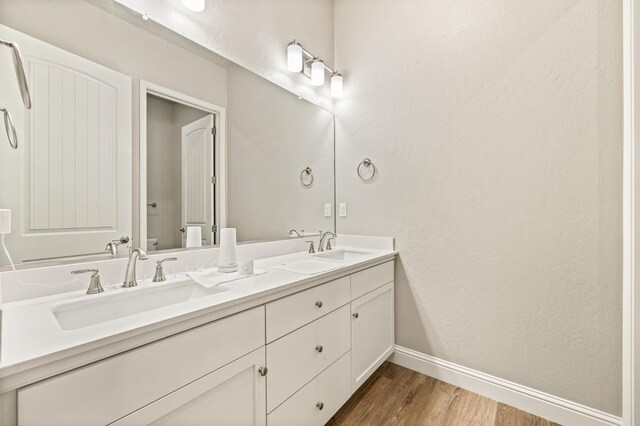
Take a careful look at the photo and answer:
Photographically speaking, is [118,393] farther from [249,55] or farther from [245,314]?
[249,55]

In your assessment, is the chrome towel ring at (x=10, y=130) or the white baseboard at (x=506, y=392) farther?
the white baseboard at (x=506, y=392)

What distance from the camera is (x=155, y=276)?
3.58 feet

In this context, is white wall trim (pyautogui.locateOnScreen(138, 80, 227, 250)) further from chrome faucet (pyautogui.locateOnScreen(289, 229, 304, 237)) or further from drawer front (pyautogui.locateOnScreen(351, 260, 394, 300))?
drawer front (pyautogui.locateOnScreen(351, 260, 394, 300))

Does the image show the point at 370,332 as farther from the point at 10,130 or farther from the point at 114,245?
the point at 10,130

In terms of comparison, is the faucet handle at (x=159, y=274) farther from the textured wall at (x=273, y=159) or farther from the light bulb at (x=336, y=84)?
the light bulb at (x=336, y=84)

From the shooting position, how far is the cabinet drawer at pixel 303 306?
1048 mm

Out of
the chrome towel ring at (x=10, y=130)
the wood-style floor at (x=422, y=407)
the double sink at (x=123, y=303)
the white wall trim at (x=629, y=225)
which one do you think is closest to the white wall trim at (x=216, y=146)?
the double sink at (x=123, y=303)

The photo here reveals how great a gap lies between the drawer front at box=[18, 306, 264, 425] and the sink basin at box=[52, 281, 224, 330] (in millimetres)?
228

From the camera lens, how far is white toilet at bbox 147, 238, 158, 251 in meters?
1.19

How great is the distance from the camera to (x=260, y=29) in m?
1.74

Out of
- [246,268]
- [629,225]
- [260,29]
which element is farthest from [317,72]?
[629,225]

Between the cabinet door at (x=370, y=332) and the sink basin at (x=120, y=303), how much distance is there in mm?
823

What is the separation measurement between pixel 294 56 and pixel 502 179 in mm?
1484

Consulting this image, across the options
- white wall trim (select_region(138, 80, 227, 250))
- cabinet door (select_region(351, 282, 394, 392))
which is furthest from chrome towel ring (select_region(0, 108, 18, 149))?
cabinet door (select_region(351, 282, 394, 392))
